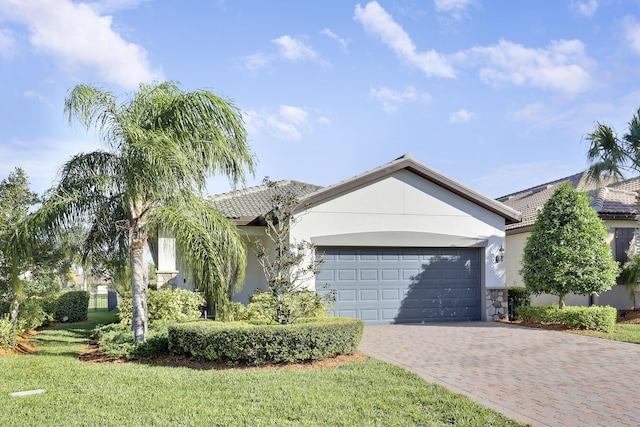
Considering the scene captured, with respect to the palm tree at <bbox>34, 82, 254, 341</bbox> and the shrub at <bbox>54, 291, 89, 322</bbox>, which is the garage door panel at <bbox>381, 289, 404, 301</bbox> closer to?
the palm tree at <bbox>34, 82, 254, 341</bbox>

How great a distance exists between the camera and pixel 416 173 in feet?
47.7

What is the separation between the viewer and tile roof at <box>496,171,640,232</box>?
16.9 metres

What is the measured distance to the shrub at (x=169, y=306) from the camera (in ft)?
41.0

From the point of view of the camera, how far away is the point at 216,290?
33.5 ft

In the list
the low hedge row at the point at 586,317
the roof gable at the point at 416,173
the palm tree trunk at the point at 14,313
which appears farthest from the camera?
the roof gable at the point at 416,173

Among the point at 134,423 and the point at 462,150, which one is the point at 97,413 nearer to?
the point at 134,423

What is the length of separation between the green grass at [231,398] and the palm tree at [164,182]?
92.8 inches

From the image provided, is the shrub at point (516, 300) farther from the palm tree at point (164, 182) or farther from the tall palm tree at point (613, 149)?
the palm tree at point (164, 182)

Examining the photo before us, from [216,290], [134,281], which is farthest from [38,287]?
[216,290]

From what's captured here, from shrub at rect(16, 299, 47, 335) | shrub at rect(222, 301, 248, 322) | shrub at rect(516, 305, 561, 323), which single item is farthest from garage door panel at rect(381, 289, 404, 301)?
shrub at rect(16, 299, 47, 335)

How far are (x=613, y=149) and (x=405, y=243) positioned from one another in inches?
309

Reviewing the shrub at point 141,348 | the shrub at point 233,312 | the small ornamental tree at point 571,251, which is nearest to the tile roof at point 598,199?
the small ornamental tree at point 571,251

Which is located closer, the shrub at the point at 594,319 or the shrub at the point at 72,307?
the shrub at the point at 594,319

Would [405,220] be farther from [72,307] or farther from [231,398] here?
[72,307]
